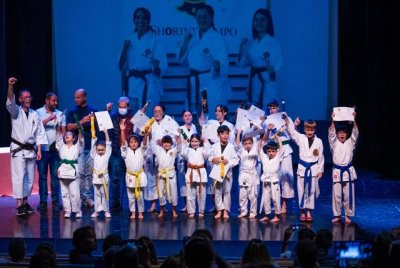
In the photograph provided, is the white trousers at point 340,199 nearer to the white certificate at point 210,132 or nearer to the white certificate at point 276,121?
the white certificate at point 276,121

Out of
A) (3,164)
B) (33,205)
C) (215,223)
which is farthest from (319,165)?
(3,164)

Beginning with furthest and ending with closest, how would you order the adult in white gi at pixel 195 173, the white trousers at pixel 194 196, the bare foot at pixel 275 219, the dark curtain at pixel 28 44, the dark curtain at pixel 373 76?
the dark curtain at pixel 28 44 → the dark curtain at pixel 373 76 → the white trousers at pixel 194 196 → the adult in white gi at pixel 195 173 → the bare foot at pixel 275 219

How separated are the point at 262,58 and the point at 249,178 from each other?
13.2 ft

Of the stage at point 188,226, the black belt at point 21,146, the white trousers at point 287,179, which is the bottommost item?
the stage at point 188,226

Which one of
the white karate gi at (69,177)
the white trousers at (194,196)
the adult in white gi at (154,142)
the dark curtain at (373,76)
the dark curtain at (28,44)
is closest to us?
the white karate gi at (69,177)

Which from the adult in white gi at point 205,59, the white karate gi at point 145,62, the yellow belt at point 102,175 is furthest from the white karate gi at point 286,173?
the white karate gi at point 145,62

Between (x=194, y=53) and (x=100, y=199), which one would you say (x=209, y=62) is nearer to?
(x=194, y=53)

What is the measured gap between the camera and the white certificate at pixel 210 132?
11469 millimetres

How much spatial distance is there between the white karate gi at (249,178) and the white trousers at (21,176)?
8.66ft

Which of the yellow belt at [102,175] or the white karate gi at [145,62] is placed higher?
the white karate gi at [145,62]

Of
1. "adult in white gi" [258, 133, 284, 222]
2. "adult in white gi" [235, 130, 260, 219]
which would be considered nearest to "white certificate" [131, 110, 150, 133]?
"adult in white gi" [235, 130, 260, 219]

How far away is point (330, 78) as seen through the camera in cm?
1488

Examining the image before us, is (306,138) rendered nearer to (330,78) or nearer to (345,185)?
(345,185)

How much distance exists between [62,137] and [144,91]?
147 inches
